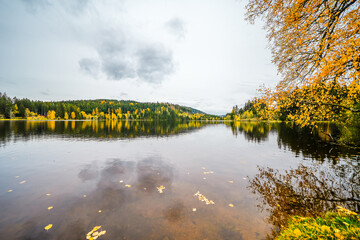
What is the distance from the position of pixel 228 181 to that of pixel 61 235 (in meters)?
9.08

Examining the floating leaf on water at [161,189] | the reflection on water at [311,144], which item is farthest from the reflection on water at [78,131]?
the reflection on water at [311,144]

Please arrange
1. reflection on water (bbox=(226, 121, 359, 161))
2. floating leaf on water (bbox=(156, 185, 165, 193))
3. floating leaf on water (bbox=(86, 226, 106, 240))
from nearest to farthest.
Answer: floating leaf on water (bbox=(86, 226, 106, 240))
floating leaf on water (bbox=(156, 185, 165, 193))
reflection on water (bbox=(226, 121, 359, 161))

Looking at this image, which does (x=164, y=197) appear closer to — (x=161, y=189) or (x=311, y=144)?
(x=161, y=189)

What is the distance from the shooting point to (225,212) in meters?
6.50

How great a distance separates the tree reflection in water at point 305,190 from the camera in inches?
261

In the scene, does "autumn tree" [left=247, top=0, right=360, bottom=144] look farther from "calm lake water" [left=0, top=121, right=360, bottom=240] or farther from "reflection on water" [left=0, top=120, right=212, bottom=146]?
"reflection on water" [left=0, top=120, right=212, bottom=146]

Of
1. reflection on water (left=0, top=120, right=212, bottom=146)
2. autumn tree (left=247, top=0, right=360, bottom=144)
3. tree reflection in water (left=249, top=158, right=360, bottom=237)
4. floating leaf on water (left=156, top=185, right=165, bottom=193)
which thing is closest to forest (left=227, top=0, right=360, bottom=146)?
autumn tree (left=247, top=0, right=360, bottom=144)

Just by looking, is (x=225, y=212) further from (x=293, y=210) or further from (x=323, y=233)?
(x=323, y=233)

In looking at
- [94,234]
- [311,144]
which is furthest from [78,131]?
[311,144]

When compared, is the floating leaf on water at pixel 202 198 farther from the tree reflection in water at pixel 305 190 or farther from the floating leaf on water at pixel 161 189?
the tree reflection in water at pixel 305 190

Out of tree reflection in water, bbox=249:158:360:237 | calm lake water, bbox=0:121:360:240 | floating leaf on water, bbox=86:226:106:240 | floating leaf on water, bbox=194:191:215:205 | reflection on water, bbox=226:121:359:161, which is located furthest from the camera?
reflection on water, bbox=226:121:359:161

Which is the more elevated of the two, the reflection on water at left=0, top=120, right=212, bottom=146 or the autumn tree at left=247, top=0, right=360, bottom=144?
the autumn tree at left=247, top=0, right=360, bottom=144

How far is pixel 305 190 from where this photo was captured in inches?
334

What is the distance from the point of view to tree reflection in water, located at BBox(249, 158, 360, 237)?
6.62 metres
